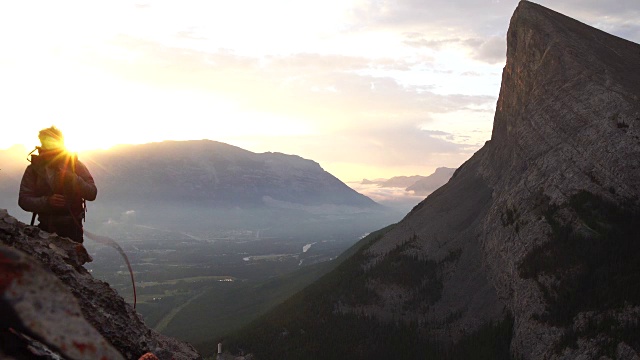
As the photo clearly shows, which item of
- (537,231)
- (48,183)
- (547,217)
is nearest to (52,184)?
(48,183)

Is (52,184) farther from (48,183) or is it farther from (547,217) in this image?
(547,217)

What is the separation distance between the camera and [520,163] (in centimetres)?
10794

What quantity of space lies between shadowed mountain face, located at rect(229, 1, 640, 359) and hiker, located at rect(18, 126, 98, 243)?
58.5 m

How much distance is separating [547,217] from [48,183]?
8743 centimetres

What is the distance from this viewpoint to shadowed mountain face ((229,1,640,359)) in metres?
68.4

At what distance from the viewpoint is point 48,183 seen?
44.9 feet

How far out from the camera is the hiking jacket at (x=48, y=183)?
13.5 meters

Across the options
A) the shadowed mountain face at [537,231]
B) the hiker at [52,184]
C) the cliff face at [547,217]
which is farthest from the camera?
the shadowed mountain face at [537,231]

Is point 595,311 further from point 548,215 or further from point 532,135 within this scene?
point 532,135

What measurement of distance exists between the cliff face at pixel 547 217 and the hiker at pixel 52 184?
5835 cm

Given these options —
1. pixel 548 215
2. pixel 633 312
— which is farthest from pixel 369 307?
pixel 633 312

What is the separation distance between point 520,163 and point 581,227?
32.3 meters

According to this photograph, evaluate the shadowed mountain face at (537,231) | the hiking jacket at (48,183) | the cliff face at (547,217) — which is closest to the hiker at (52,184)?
the hiking jacket at (48,183)

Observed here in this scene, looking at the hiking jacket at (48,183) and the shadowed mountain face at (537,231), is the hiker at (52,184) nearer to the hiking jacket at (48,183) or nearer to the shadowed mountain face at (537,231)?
the hiking jacket at (48,183)
